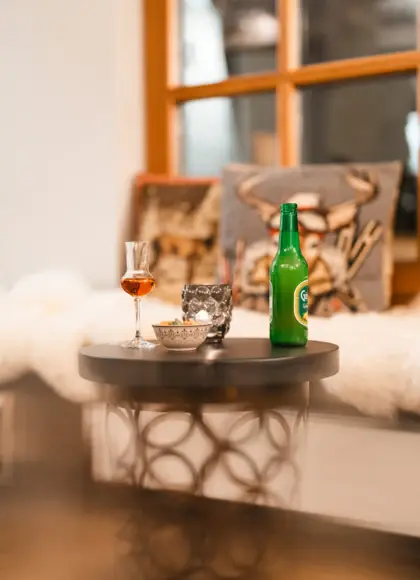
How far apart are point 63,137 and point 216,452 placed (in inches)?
52.7

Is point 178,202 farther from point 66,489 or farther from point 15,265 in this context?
point 66,489

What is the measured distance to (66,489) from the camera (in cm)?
185

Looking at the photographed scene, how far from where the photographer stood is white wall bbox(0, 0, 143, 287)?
7.74ft

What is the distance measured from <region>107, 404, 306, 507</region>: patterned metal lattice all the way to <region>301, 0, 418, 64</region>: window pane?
1.17 meters

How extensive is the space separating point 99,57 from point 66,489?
50.2 inches

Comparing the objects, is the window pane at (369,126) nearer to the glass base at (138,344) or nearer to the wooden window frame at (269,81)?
the wooden window frame at (269,81)

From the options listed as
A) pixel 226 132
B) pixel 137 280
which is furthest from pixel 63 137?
pixel 137 280

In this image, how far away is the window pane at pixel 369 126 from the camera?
202 cm

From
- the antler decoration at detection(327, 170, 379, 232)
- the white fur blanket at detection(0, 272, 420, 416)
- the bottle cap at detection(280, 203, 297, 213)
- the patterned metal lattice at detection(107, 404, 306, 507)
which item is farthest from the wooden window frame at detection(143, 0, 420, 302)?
the bottle cap at detection(280, 203, 297, 213)

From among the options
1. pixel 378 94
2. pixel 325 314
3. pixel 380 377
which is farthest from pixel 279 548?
pixel 378 94

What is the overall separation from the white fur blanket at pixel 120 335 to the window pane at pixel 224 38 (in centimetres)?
77

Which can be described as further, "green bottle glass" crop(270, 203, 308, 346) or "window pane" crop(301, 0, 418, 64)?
"window pane" crop(301, 0, 418, 64)

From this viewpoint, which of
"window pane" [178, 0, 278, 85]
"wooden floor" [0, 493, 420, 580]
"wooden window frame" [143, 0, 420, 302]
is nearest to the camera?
"wooden floor" [0, 493, 420, 580]

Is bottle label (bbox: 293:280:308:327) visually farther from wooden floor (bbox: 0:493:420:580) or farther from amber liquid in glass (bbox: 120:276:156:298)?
wooden floor (bbox: 0:493:420:580)
